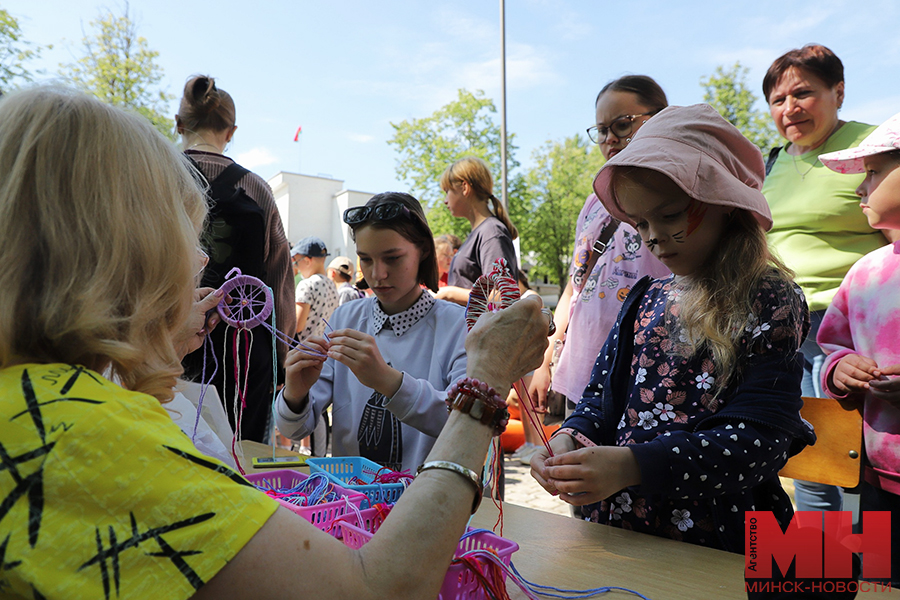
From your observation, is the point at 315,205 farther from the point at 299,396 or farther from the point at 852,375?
the point at 852,375

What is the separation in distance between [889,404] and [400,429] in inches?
64.8

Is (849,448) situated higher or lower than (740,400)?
lower

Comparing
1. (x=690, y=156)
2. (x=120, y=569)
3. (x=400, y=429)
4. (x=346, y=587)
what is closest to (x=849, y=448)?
(x=690, y=156)

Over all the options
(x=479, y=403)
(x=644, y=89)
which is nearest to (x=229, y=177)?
(x=644, y=89)

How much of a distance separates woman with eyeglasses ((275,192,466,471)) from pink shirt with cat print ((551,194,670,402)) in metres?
0.53

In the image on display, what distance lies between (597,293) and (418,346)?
0.78 m

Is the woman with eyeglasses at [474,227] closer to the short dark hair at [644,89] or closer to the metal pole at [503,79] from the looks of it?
the short dark hair at [644,89]

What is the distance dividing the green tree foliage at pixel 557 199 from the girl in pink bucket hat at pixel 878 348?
2478 centimetres

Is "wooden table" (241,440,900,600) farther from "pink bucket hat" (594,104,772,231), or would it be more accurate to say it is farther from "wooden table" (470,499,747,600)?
"pink bucket hat" (594,104,772,231)

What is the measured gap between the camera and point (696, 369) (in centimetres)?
160

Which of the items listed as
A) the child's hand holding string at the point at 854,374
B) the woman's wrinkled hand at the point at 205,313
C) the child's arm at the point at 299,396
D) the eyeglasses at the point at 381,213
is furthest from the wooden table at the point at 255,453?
the child's hand holding string at the point at 854,374

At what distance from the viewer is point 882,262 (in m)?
2.17

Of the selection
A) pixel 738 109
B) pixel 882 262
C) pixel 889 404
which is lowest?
pixel 889 404

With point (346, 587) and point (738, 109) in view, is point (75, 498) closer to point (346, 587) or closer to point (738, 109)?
point (346, 587)
